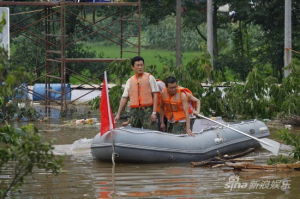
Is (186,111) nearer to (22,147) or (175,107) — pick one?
(175,107)

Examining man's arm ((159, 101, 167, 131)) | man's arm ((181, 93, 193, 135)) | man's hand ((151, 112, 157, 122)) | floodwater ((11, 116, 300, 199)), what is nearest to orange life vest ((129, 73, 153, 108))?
man's arm ((159, 101, 167, 131))

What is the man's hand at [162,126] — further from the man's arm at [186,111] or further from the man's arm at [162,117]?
the man's arm at [186,111]

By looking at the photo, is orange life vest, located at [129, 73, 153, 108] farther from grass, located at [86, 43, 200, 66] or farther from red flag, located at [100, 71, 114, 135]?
grass, located at [86, 43, 200, 66]

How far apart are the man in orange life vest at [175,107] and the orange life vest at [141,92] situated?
0.26m

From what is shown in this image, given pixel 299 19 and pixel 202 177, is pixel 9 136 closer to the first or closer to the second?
pixel 202 177

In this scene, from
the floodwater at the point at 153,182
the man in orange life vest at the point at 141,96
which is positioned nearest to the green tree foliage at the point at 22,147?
the floodwater at the point at 153,182

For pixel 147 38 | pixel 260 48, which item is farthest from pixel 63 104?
pixel 147 38

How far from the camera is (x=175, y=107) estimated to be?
52.9ft

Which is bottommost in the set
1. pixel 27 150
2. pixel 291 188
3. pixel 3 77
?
pixel 291 188

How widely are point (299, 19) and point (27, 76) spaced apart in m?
25.9

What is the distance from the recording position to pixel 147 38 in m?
52.4

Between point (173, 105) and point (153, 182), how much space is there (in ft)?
9.83

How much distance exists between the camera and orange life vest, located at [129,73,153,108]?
16.0 metres

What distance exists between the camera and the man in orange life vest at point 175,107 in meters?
15.9
